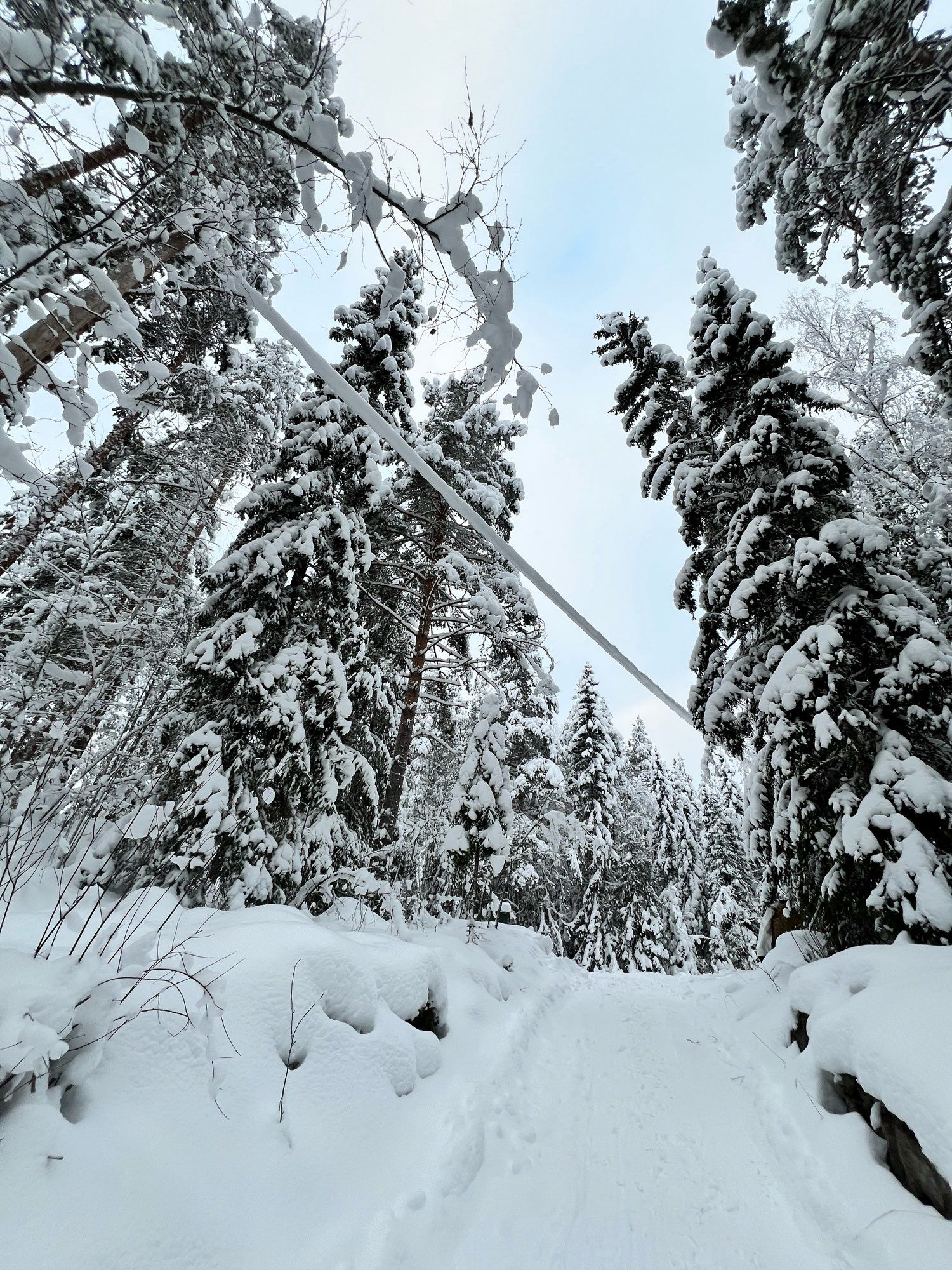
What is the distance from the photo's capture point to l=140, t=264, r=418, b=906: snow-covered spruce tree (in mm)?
5859

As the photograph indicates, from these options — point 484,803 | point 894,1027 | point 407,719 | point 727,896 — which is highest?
point 727,896

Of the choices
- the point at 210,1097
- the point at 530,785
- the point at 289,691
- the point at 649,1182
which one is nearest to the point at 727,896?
the point at 530,785

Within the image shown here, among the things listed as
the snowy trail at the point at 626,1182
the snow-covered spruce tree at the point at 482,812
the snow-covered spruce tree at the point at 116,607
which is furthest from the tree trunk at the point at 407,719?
the snowy trail at the point at 626,1182

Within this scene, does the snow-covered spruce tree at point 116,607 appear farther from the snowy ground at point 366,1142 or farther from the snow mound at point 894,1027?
the snow mound at point 894,1027

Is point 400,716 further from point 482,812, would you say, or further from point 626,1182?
point 626,1182

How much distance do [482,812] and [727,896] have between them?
2117cm

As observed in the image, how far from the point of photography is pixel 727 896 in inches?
910

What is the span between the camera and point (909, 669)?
16.4ft

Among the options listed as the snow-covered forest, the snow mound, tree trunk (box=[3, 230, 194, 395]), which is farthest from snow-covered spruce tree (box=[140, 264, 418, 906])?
the snow mound

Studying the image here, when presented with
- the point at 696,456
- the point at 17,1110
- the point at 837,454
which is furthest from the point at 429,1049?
the point at 696,456

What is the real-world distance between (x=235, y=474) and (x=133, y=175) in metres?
7.60

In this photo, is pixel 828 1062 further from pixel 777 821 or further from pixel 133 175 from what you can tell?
pixel 133 175

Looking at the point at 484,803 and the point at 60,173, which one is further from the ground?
the point at 60,173

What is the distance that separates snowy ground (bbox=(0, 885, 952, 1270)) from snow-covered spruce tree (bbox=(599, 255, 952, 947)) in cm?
130
